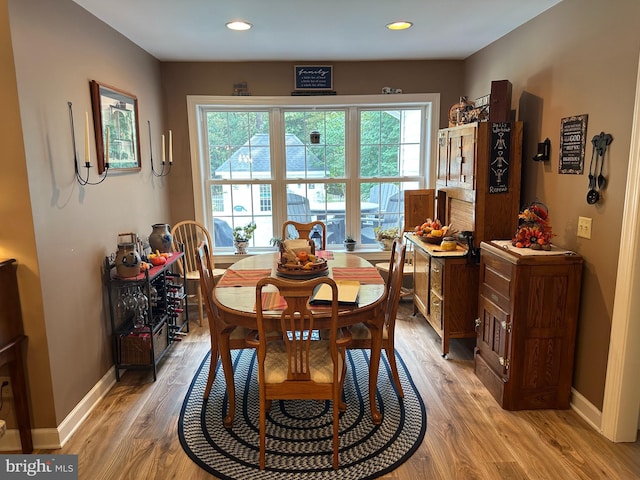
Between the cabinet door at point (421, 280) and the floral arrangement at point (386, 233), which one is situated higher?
the floral arrangement at point (386, 233)

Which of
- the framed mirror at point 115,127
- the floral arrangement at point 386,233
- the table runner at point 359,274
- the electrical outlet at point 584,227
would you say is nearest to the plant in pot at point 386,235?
the floral arrangement at point 386,233

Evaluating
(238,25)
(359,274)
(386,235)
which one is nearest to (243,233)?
(386,235)

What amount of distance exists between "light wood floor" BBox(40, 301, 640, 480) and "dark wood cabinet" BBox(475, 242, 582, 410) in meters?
0.13

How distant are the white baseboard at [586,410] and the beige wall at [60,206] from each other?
2.87m

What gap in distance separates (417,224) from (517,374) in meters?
1.85

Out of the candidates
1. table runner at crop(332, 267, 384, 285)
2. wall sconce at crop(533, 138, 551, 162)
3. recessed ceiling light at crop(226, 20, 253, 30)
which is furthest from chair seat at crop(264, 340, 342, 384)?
recessed ceiling light at crop(226, 20, 253, 30)

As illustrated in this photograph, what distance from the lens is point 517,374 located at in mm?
2482

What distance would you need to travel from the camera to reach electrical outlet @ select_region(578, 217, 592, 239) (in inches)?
92.0

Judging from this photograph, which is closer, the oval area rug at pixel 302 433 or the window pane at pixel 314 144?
the oval area rug at pixel 302 433

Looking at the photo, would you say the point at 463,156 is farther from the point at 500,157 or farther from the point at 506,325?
the point at 506,325

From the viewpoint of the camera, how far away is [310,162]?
4410 millimetres

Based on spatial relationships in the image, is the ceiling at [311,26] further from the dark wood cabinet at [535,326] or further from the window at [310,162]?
the dark wood cabinet at [535,326]

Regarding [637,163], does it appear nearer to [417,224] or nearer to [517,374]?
[517,374]

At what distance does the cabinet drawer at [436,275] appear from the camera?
317cm
